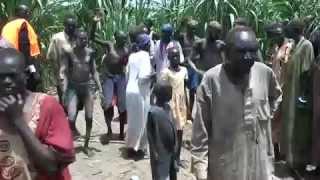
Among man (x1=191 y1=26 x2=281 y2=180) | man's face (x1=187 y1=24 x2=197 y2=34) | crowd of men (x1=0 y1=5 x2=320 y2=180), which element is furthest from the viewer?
man's face (x1=187 y1=24 x2=197 y2=34)

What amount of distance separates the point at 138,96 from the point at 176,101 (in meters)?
0.70

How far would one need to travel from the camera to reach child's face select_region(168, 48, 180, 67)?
24.8 ft

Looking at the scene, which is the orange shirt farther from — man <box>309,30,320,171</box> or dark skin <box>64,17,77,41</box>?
man <box>309,30,320,171</box>

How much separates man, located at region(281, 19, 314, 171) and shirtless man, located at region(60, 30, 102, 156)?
2.23 meters

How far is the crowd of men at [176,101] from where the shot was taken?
3029 mm

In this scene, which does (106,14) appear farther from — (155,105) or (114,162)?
(155,105)

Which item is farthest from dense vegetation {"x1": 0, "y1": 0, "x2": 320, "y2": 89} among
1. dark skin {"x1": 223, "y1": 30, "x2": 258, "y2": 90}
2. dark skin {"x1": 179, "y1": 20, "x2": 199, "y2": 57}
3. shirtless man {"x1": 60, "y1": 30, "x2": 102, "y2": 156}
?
dark skin {"x1": 223, "y1": 30, "x2": 258, "y2": 90}

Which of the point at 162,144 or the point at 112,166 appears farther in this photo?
the point at 112,166

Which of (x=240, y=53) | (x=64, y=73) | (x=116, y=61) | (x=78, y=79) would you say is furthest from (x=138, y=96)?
(x=240, y=53)

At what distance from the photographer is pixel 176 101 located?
7.82m

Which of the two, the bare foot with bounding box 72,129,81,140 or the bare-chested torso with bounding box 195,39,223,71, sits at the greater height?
the bare-chested torso with bounding box 195,39,223,71

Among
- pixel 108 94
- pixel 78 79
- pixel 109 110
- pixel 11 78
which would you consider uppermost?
pixel 11 78

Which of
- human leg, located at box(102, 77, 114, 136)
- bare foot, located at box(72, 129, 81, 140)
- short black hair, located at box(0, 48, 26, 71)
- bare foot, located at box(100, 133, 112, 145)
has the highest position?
short black hair, located at box(0, 48, 26, 71)

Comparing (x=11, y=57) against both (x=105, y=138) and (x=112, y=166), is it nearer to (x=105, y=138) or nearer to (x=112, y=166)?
(x=112, y=166)
